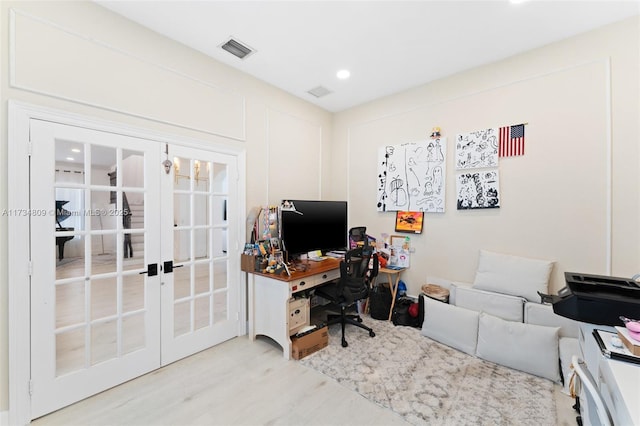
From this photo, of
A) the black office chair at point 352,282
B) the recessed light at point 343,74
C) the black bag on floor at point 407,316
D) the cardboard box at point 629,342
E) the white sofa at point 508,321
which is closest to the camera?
the cardboard box at point 629,342

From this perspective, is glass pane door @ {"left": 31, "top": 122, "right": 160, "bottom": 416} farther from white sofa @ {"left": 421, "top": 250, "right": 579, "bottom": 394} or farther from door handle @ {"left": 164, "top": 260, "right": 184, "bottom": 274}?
white sofa @ {"left": 421, "top": 250, "right": 579, "bottom": 394}

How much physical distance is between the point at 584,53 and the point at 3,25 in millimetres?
4552

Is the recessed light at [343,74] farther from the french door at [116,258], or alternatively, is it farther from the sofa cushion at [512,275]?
the sofa cushion at [512,275]

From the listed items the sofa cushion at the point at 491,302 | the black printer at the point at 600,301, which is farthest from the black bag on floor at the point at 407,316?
the black printer at the point at 600,301

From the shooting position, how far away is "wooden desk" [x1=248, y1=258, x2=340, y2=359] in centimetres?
269

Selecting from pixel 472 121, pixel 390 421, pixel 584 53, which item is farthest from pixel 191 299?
pixel 584 53

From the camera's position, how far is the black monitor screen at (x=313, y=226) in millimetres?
3170

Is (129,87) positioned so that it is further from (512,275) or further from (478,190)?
(512,275)

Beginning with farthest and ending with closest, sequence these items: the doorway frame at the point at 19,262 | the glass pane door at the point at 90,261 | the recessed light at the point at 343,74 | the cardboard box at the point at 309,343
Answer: the recessed light at the point at 343,74
the cardboard box at the point at 309,343
the glass pane door at the point at 90,261
the doorway frame at the point at 19,262

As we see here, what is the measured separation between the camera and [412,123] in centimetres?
354

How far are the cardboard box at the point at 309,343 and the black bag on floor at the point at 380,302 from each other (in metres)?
0.92

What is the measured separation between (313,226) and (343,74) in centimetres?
188

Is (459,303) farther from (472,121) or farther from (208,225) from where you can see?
(208,225)

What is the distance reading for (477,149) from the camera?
3.01 m
